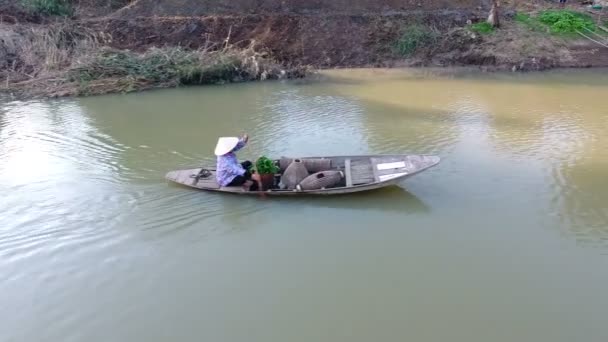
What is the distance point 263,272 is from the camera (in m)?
5.26

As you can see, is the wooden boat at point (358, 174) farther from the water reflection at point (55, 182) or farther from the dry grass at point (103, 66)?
the dry grass at point (103, 66)

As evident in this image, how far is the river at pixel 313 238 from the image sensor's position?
4.53 m

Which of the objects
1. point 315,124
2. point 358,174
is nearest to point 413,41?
point 315,124

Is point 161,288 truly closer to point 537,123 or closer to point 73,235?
point 73,235

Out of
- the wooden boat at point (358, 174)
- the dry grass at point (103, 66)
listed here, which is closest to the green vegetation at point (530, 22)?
the dry grass at point (103, 66)

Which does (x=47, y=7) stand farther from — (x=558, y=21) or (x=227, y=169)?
(x=558, y=21)

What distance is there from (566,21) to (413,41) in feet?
16.0

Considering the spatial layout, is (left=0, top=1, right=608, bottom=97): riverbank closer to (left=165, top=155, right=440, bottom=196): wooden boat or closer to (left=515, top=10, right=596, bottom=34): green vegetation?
(left=515, top=10, right=596, bottom=34): green vegetation

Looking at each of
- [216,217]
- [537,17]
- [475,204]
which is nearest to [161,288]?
[216,217]

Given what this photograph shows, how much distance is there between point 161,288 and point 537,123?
7750mm

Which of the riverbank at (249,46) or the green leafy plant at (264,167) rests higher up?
the riverbank at (249,46)

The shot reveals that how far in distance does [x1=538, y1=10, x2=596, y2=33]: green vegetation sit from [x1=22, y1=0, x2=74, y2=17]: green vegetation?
50.5 ft

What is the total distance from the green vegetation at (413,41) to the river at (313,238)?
21.6 feet

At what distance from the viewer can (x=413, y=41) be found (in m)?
16.8
